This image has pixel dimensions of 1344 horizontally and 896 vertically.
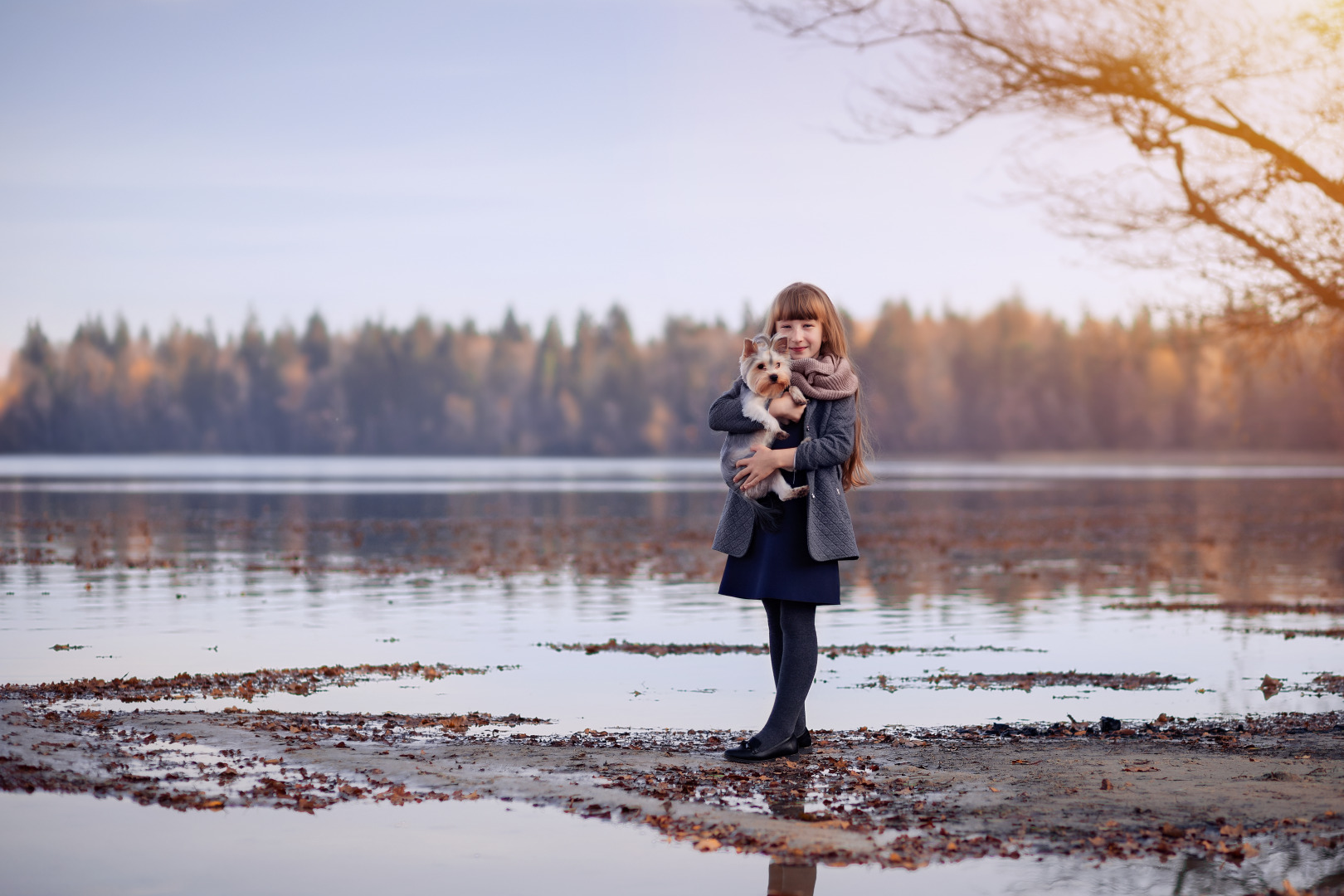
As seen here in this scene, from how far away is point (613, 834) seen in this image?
6004mm

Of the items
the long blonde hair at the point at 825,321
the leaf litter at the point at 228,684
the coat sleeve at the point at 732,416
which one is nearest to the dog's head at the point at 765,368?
the coat sleeve at the point at 732,416

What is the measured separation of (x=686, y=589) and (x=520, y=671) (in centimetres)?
727

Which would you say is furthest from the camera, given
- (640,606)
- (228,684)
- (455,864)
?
(640,606)

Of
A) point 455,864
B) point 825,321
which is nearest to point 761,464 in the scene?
point 825,321

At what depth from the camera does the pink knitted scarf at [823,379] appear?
295 inches

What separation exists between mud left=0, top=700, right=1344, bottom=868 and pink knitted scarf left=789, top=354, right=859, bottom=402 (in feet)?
6.15

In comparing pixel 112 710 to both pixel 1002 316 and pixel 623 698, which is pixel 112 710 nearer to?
pixel 623 698

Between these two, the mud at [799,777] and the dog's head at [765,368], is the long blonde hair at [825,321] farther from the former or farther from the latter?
the mud at [799,777]

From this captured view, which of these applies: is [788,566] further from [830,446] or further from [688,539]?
[688,539]

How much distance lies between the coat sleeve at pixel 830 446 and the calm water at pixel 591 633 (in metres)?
2.14

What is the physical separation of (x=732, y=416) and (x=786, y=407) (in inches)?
11.8

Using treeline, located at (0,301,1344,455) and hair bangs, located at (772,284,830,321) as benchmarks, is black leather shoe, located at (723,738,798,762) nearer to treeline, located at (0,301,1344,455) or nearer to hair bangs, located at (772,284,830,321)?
hair bangs, located at (772,284,830,321)

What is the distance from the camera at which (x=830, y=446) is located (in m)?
7.38

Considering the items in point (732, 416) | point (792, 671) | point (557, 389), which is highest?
point (557, 389)
